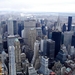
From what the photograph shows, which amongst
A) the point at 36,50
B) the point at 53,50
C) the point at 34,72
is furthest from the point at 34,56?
the point at 34,72

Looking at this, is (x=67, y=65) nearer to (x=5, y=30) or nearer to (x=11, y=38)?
(x=11, y=38)

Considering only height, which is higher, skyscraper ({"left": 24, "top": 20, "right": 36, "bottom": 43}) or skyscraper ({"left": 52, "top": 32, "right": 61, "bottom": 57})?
skyscraper ({"left": 24, "top": 20, "right": 36, "bottom": 43})

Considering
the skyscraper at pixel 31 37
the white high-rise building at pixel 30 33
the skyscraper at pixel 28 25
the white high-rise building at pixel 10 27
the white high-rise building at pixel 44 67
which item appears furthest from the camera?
the white high-rise building at pixel 10 27

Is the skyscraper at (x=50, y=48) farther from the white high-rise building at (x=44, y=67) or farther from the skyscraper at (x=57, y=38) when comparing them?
the white high-rise building at (x=44, y=67)

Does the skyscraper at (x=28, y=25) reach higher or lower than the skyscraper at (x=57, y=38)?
higher

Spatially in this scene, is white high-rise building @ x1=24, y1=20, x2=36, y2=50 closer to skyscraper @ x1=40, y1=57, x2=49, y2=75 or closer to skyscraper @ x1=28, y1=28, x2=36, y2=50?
skyscraper @ x1=28, y1=28, x2=36, y2=50

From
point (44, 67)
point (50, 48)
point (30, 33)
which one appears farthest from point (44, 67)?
point (30, 33)

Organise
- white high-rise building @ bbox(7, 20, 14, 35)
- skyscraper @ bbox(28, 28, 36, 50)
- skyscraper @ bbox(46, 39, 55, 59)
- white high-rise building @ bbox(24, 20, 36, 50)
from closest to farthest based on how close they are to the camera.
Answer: skyscraper @ bbox(46, 39, 55, 59) → skyscraper @ bbox(28, 28, 36, 50) → white high-rise building @ bbox(24, 20, 36, 50) → white high-rise building @ bbox(7, 20, 14, 35)

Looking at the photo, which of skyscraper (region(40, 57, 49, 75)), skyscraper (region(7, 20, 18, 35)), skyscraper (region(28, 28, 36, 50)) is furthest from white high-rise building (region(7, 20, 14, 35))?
skyscraper (region(40, 57, 49, 75))

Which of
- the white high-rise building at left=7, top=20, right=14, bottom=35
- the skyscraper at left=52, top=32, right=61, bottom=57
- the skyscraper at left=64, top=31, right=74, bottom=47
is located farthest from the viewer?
the white high-rise building at left=7, top=20, right=14, bottom=35

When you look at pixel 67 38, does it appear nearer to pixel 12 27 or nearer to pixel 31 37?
pixel 31 37

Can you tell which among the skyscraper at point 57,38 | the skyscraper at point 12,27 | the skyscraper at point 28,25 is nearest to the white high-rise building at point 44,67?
the skyscraper at point 57,38
